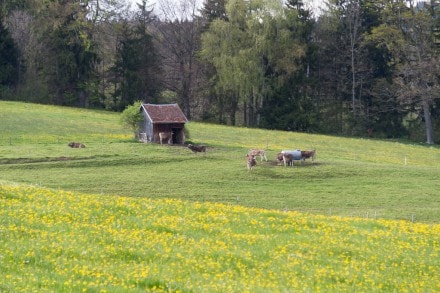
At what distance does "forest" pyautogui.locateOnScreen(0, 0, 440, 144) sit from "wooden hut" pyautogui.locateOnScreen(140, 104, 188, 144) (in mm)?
25973

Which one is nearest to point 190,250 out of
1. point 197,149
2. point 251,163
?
point 251,163

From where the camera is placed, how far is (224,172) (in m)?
49.1

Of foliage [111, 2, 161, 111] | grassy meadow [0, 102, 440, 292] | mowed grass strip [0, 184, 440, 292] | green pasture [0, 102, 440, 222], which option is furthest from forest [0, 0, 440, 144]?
mowed grass strip [0, 184, 440, 292]

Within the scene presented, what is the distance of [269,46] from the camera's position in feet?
289

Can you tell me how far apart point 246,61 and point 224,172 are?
41.3 metres

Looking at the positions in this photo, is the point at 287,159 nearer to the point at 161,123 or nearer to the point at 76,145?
the point at 161,123

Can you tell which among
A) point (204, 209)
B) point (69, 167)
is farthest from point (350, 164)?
point (204, 209)

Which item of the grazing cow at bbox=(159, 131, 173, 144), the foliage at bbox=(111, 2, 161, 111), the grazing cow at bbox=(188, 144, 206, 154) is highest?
the foliage at bbox=(111, 2, 161, 111)

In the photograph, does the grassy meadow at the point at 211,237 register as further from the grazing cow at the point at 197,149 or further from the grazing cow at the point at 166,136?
the grazing cow at the point at 166,136

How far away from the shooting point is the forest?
8819 cm

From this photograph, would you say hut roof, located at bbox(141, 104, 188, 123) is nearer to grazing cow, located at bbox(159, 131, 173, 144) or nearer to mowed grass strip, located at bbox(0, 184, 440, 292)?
grazing cow, located at bbox(159, 131, 173, 144)

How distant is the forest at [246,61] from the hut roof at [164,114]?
24939 millimetres

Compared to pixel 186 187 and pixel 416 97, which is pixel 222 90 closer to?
pixel 416 97

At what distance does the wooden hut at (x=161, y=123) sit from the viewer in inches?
2424
